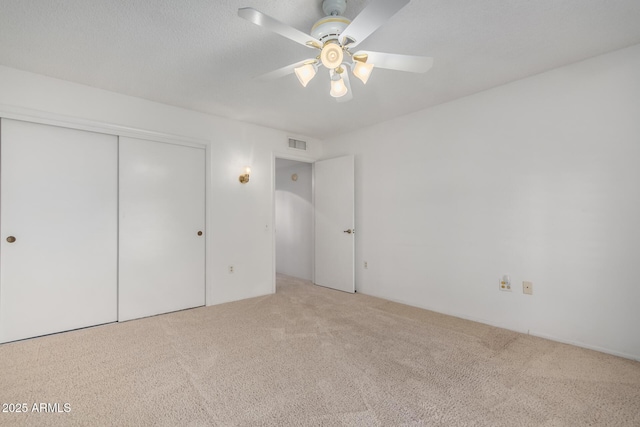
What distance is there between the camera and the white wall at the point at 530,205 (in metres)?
2.34

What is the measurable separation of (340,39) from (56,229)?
3.02 m

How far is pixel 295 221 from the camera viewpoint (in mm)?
5551

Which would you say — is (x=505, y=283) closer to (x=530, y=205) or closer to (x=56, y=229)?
(x=530, y=205)

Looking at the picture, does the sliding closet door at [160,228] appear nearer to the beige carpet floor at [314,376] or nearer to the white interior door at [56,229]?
the white interior door at [56,229]

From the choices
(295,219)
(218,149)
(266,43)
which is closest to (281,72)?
(266,43)

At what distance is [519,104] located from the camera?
111 inches

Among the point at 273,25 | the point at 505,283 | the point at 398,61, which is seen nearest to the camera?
the point at 273,25

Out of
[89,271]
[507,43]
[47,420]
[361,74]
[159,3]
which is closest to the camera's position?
[47,420]

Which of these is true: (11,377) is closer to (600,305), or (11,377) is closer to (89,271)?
(89,271)

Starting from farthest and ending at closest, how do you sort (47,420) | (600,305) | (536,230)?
(536,230), (600,305), (47,420)

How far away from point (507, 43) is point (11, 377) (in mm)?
4213

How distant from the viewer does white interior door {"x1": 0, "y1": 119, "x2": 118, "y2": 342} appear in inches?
103

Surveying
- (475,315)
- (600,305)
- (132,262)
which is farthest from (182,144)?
(600,305)

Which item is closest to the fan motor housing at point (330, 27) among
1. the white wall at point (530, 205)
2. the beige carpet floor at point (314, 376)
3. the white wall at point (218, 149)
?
the white wall at point (530, 205)
